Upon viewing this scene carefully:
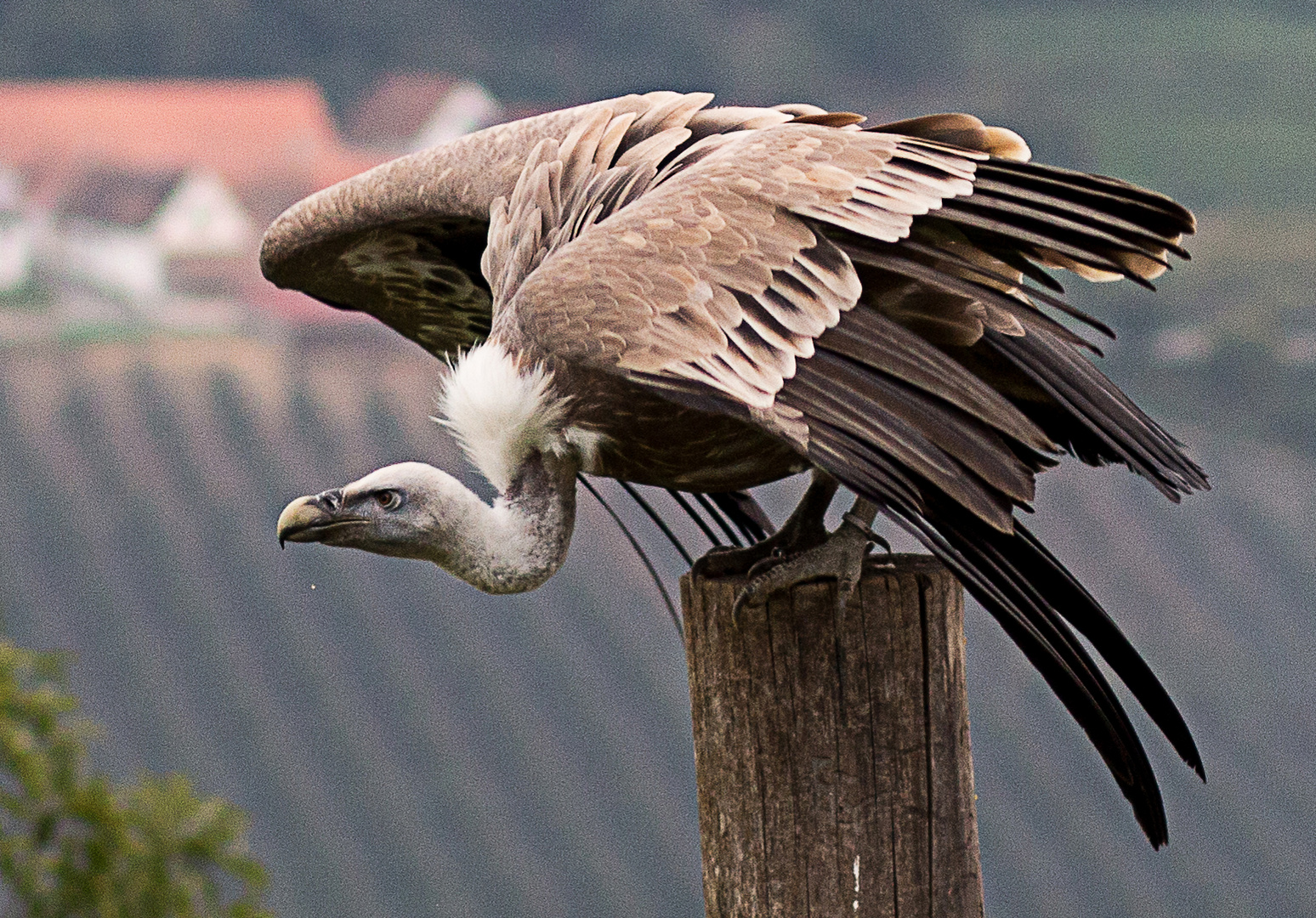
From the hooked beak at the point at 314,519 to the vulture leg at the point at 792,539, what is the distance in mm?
573

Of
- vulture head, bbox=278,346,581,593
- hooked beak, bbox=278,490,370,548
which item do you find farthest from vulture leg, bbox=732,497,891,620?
hooked beak, bbox=278,490,370,548

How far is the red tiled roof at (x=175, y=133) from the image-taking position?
17.6 feet

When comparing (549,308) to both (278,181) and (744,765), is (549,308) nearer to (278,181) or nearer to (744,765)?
(744,765)

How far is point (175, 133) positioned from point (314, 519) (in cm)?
327

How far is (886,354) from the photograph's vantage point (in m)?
2.14

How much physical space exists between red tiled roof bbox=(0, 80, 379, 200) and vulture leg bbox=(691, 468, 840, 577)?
3.10 m

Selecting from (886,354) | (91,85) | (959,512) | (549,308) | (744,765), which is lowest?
(744,765)

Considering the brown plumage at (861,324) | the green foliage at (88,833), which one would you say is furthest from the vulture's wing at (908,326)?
the green foliage at (88,833)

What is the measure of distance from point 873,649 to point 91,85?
4.12m

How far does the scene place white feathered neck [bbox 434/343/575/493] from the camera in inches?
96.0

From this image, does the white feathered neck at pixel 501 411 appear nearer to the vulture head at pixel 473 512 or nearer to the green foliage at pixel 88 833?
the vulture head at pixel 473 512

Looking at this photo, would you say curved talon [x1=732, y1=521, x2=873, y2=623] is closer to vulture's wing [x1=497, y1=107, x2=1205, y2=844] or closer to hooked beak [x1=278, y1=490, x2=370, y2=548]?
A: vulture's wing [x1=497, y1=107, x2=1205, y2=844]

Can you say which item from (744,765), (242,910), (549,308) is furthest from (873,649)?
(242,910)

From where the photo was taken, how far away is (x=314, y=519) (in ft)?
8.28
